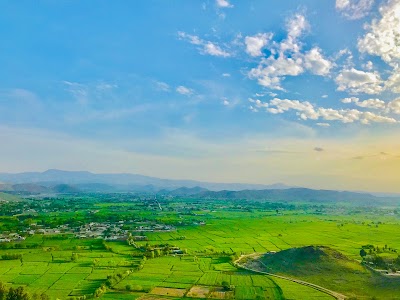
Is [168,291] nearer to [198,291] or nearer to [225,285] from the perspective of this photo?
[198,291]

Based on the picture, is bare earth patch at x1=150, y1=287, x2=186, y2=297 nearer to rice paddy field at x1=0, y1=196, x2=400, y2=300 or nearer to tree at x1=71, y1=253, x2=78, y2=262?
→ rice paddy field at x1=0, y1=196, x2=400, y2=300

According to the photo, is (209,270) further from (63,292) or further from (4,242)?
(4,242)

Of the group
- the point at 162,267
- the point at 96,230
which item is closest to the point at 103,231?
the point at 96,230

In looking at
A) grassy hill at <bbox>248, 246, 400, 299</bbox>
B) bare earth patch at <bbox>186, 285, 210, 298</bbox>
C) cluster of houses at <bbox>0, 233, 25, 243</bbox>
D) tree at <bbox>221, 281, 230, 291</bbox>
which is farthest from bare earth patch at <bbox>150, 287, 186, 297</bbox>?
cluster of houses at <bbox>0, 233, 25, 243</bbox>

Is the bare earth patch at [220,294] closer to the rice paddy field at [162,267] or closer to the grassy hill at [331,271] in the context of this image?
the rice paddy field at [162,267]

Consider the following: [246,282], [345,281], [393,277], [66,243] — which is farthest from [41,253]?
[393,277]

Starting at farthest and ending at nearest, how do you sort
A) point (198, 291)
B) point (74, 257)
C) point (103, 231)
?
point (103, 231) → point (74, 257) → point (198, 291)
